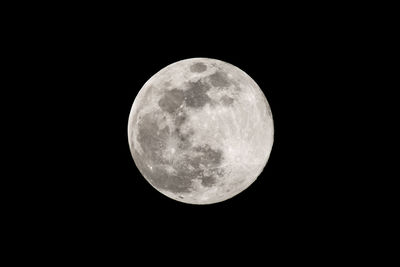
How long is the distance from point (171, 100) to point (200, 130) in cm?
59

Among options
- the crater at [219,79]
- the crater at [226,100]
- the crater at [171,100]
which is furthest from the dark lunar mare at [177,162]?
A: the crater at [219,79]

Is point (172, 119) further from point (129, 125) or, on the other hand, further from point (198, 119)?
point (129, 125)

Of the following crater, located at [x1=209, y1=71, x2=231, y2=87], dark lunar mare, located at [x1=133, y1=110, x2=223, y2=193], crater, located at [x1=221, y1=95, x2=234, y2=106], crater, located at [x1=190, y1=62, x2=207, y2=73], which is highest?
crater, located at [x1=190, y1=62, x2=207, y2=73]

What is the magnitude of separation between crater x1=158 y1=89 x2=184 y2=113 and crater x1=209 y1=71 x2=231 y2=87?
A: 1.57 ft

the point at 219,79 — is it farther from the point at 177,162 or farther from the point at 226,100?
the point at 177,162

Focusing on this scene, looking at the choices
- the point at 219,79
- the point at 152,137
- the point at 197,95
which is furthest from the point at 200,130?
the point at 219,79

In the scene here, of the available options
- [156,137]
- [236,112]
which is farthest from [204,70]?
[156,137]

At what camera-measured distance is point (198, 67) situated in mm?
5457

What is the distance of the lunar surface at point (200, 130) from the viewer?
5047mm

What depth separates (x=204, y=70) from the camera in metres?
5.41

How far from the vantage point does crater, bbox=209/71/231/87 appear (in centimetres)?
525

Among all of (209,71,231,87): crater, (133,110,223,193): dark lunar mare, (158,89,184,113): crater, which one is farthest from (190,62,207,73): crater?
(133,110,223,193): dark lunar mare

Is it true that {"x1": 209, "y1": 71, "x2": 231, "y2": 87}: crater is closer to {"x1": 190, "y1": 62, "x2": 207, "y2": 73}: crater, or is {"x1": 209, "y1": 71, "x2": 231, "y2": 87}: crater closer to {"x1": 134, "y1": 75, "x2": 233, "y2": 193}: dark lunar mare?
{"x1": 134, "y1": 75, "x2": 233, "y2": 193}: dark lunar mare

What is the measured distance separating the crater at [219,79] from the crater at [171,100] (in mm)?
479
